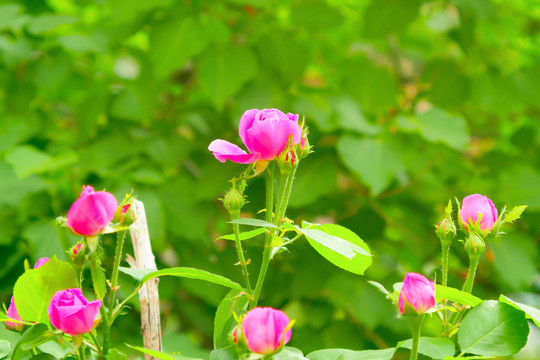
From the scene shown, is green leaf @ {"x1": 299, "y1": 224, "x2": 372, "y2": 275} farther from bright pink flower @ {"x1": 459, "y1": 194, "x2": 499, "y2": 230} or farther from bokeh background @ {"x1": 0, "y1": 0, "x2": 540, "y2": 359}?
bokeh background @ {"x1": 0, "y1": 0, "x2": 540, "y2": 359}

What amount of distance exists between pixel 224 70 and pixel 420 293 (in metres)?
1.06

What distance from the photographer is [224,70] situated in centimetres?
143

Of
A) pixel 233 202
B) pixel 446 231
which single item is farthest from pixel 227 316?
pixel 446 231

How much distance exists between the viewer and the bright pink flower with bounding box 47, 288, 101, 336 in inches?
16.6

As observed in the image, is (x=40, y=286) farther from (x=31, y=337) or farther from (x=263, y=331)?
(x=263, y=331)

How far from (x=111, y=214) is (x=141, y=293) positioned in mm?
225

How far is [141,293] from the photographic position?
66 centimetres

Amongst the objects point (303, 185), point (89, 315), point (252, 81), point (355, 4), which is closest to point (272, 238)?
point (89, 315)

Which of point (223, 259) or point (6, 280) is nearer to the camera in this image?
point (6, 280)

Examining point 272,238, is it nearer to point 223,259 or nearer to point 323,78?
point 223,259

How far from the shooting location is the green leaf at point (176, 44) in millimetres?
1393

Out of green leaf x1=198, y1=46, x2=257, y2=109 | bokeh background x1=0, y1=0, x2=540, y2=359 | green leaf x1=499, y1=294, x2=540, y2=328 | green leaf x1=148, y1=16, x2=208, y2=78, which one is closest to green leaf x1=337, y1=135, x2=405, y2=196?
bokeh background x1=0, y1=0, x2=540, y2=359

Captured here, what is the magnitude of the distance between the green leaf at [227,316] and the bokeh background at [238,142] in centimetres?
76

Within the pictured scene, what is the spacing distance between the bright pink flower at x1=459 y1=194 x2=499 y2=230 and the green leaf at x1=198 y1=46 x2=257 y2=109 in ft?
3.10
